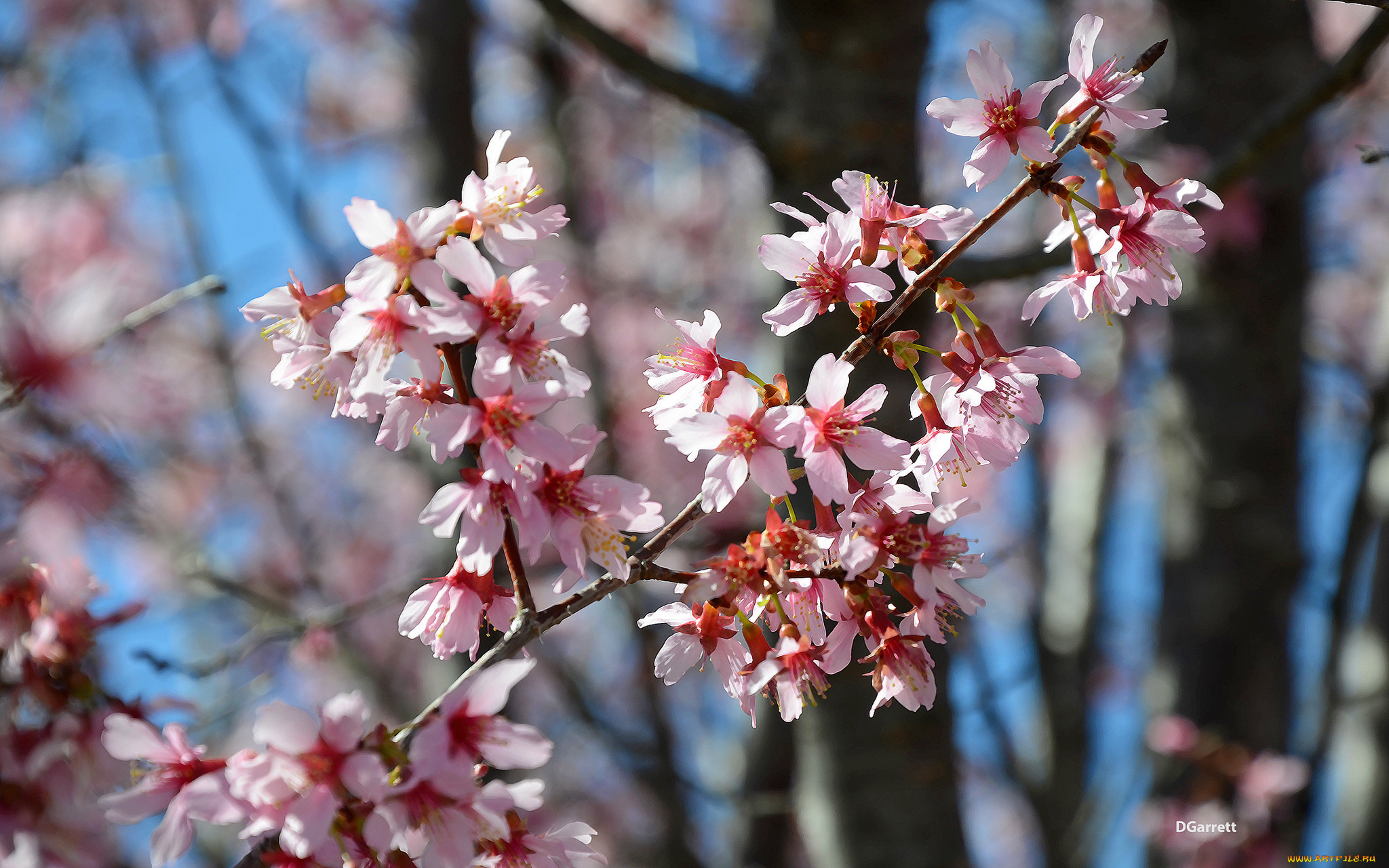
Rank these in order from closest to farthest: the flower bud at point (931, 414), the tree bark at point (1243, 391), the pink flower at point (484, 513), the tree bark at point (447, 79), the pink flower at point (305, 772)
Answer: the pink flower at point (305, 772), the pink flower at point (484, 513), the flower bud at point (931, 414), the tree bark at point (447, 79), the tree bark at point (1243, 391)

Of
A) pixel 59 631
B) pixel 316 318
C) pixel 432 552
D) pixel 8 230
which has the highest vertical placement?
pixel 316 318

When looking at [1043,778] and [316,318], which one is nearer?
[316,318]

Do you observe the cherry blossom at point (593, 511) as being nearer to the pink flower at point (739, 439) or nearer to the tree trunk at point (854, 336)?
the pink flower at point (739, 439)

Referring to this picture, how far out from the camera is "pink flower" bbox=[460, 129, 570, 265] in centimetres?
114

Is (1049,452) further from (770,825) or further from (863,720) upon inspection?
(863,720)

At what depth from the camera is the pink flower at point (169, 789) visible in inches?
40.3

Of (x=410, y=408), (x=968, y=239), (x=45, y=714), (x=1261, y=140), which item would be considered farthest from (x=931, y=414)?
(x=45, y=714)

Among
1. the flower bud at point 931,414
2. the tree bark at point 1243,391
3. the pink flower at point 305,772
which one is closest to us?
the pink flower at point 305,772

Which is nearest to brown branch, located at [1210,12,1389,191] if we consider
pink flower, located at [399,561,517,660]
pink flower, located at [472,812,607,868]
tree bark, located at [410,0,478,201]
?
pink flower, located at [399,561,517,660]

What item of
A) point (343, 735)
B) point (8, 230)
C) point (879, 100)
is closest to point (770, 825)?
point (879, 100)

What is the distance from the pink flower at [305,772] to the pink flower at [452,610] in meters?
0.22

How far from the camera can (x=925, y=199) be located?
109 inches

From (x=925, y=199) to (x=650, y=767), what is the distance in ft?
6.68

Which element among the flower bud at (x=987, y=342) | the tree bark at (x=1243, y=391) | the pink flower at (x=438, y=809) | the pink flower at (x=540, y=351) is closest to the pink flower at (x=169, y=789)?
the pink flower at (x=438, y=809)
